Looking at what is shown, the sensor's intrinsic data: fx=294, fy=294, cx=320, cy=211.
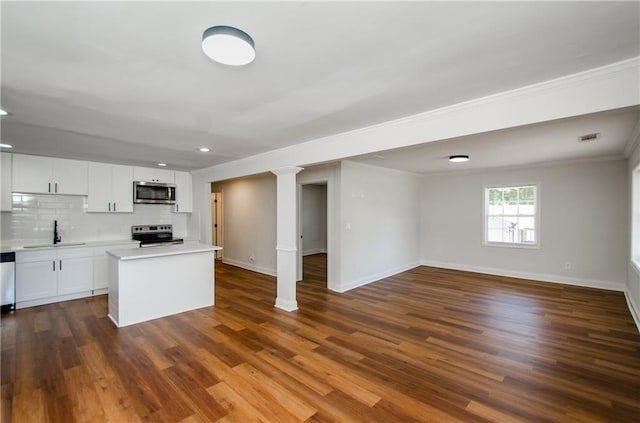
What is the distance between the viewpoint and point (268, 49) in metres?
1.71

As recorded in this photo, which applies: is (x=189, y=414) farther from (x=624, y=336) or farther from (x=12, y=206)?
(x=12, y=206)

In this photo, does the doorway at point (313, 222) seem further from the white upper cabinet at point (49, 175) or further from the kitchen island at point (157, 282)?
the white upper cabinet at point (49, 175)

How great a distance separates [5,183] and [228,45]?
204 inches

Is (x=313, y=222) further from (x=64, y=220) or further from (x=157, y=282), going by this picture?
(x=64, y=220)

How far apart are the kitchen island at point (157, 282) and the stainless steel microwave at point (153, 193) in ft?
6.49

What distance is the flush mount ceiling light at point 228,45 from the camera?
1517 millimetres

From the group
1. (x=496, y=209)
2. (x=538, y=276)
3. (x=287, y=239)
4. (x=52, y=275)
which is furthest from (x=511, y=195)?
(x=52, y=275)

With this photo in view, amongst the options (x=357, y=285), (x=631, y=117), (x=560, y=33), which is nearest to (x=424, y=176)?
(x=357, y=285)

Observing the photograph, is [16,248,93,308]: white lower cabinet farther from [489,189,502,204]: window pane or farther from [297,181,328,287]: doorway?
[489,189,502,204]: window pane

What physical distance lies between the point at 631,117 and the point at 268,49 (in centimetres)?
361

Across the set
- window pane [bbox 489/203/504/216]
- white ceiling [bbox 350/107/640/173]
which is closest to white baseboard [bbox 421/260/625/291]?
window pane [bbox 489/203/504/216]

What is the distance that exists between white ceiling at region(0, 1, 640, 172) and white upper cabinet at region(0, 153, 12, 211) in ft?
6.02

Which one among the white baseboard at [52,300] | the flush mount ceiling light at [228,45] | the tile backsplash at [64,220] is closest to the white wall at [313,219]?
the tile backsplash at [64,220]

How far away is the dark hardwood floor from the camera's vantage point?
217 centimetres
